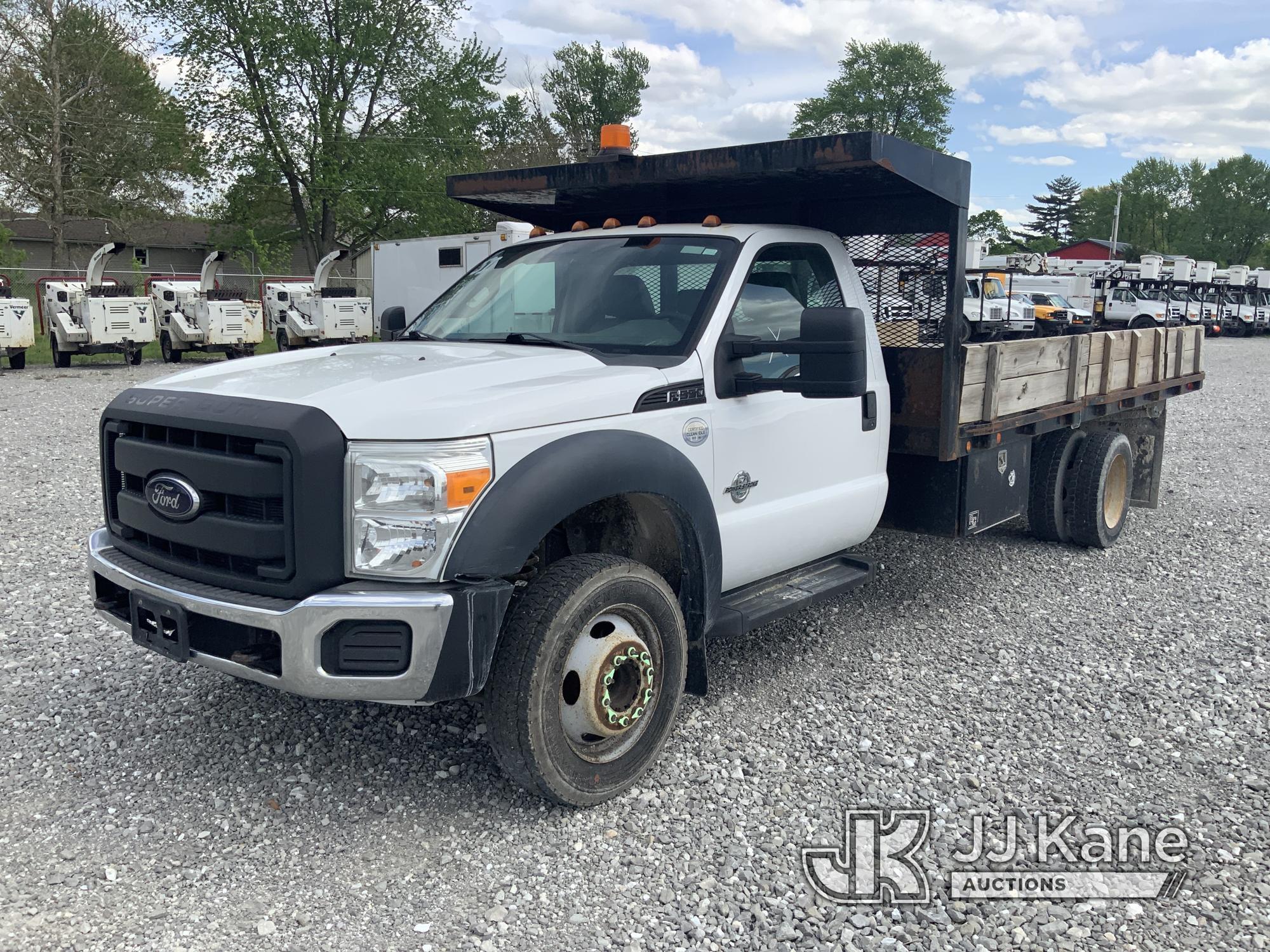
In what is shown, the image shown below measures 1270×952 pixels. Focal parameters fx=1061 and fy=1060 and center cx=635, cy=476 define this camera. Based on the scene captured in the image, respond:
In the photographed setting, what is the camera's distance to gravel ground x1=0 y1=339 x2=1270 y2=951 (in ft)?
9.84

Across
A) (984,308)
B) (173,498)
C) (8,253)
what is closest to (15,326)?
(8,253)

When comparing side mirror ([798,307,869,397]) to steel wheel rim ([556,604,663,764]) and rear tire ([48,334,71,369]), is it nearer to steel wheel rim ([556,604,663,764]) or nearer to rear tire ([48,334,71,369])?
steel wheel rim ([556,604,663,764])

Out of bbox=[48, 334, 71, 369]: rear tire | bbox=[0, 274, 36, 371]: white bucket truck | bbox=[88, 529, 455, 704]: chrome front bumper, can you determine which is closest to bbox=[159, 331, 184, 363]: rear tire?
bbox=[48, 334, 71, 369]: rear tire

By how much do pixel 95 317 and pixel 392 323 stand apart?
619 inches

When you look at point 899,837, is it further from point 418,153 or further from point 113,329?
point 418,153

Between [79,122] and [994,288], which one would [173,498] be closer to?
[994,288]

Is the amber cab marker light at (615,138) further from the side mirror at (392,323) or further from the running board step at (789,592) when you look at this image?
the running board step at (789,592)

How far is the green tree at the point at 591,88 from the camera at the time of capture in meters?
59.6

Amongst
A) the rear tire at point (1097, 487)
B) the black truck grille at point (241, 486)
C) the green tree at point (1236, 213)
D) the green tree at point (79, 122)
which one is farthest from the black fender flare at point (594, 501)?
the green tree at point (1236, 213)

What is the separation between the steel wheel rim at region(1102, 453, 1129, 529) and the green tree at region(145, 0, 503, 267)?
32.3m

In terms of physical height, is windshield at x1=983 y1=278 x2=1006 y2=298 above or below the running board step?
above

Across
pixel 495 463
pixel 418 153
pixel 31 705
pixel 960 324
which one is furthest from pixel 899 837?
pixel 418 153

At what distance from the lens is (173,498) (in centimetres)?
340

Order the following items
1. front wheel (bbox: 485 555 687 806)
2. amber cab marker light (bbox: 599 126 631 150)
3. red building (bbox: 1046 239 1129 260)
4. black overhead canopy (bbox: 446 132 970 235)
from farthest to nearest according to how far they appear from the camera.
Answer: red building (bbox: 1046 239 1129 260), amber cab marker light (bbox: 599 126 631 150), black overhead canopy (bbox: 446 132 970 235), front wheel (bbox: 485 555 687 806)
